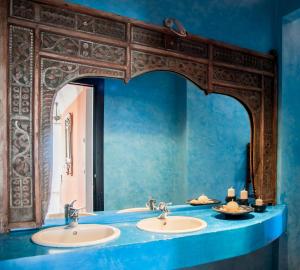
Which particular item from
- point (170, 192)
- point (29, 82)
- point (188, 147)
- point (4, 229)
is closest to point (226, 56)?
point (188, 147)

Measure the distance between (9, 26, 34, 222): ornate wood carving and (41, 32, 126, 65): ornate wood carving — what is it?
0.32 feet

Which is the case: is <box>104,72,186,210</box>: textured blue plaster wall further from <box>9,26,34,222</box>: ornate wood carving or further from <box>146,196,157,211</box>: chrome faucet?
<box>9,26,34,222</box>: ornate wood carving

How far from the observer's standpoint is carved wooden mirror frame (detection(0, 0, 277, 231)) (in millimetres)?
1530

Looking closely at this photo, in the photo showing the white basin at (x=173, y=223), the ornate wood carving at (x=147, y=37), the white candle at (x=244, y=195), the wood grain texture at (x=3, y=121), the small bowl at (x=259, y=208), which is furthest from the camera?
the white candle at (x=244, y=195)

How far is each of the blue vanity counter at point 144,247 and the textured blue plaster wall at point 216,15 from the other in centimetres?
134

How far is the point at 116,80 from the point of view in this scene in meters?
1.95

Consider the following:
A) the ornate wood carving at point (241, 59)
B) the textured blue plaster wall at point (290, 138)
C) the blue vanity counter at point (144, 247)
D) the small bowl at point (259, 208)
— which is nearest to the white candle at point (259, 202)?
the small bowl at point (259, 208)

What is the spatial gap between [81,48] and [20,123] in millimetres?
555

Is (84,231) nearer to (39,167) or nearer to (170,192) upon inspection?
(39,167)

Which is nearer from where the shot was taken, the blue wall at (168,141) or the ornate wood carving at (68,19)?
the ornate wood carving at (68,19)

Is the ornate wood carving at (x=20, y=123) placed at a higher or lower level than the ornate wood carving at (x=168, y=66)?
lower

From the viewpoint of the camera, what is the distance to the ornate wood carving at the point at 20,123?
1.53 metres

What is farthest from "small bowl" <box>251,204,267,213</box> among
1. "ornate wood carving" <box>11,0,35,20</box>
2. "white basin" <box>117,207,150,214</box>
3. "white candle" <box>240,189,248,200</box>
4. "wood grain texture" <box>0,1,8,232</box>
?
"ornate wood carving" <box>11,0,35,20</box>

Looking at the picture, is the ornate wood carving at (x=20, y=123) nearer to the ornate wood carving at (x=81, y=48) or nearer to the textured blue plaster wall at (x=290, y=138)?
the ornate wood carving at (x=81, y=48)
